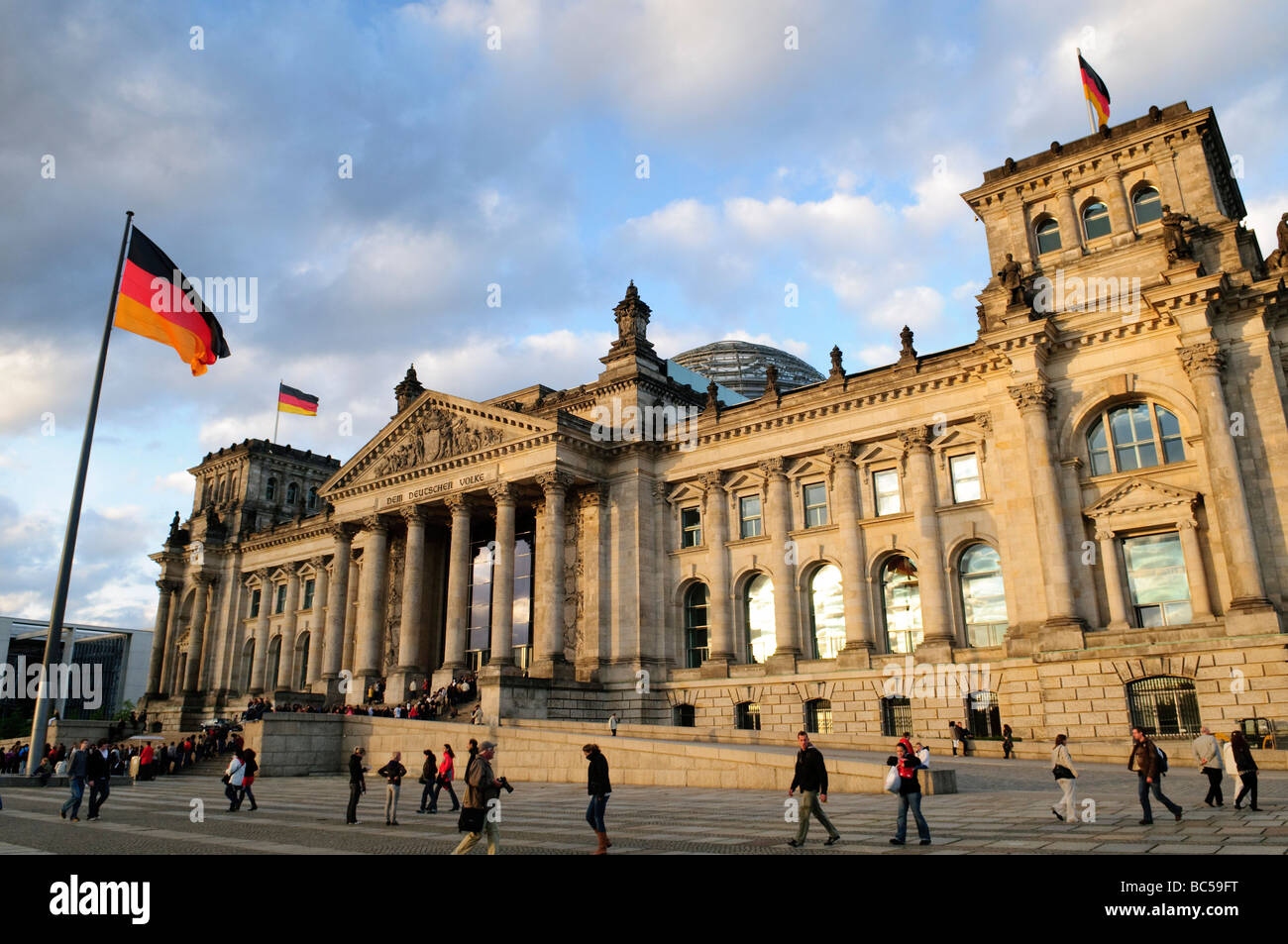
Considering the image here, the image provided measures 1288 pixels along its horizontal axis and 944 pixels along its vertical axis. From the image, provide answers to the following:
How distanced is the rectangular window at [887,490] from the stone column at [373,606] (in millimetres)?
27713

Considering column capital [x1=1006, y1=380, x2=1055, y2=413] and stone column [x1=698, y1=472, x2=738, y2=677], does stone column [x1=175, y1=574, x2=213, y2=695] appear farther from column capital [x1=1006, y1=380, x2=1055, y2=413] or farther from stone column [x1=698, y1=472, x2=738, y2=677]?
column capital [x1=1006, y1=380, x2=1055, y2=413]

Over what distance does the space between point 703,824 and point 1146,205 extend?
32511mm

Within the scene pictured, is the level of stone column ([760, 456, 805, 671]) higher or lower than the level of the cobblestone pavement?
higher

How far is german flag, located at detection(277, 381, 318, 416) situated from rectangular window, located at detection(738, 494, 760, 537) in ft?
100

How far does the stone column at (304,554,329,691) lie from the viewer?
61.7 metres

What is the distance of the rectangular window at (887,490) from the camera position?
40.4 m

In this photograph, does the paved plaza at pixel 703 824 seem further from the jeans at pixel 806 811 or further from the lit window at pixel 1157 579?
the lit window at pixel 1157 579

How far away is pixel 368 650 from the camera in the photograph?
50.9m

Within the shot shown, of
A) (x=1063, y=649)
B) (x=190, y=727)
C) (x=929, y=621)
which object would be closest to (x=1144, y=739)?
(x=1063, y=649)

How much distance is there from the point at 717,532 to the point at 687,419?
6.20 m

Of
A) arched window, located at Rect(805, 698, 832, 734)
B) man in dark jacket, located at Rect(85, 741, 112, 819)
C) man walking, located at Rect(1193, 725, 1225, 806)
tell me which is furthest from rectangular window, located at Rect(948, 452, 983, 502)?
man in dark jacket, located at Rect(85, 741, 112, 819)
